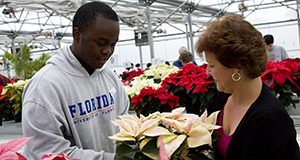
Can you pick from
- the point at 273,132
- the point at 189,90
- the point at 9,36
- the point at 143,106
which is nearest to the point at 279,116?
the point at 273,132

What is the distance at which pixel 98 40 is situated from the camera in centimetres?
127

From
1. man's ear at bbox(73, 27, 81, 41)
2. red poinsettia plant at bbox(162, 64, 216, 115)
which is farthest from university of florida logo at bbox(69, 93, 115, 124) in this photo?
red poinsettia plant at bbox(162, 64, 216, 115)

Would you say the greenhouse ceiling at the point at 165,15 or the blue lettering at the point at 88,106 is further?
the greenhouse ceiling at the point at 165,15

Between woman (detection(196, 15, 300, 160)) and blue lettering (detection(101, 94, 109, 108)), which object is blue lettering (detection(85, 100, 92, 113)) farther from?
woman (detection(196, 15, 300, 160))

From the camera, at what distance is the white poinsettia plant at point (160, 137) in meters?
0.96

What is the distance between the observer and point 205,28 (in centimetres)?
126

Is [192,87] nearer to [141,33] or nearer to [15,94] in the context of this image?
[15,94]

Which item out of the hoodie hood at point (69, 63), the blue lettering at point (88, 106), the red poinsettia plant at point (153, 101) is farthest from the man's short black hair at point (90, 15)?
the red poinsettia plant at point (153, 101)

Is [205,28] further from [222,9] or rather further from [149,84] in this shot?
[222,9]

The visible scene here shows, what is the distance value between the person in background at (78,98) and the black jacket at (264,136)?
41cm

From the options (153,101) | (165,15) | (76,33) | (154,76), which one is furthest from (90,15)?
(165,15)

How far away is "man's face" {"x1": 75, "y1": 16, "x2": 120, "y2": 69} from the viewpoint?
4.16 feet

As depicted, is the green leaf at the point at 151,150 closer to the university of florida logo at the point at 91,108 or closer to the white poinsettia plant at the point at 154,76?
the university of florida logo at the point at 91,108

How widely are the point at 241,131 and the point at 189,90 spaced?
5.37 feet
